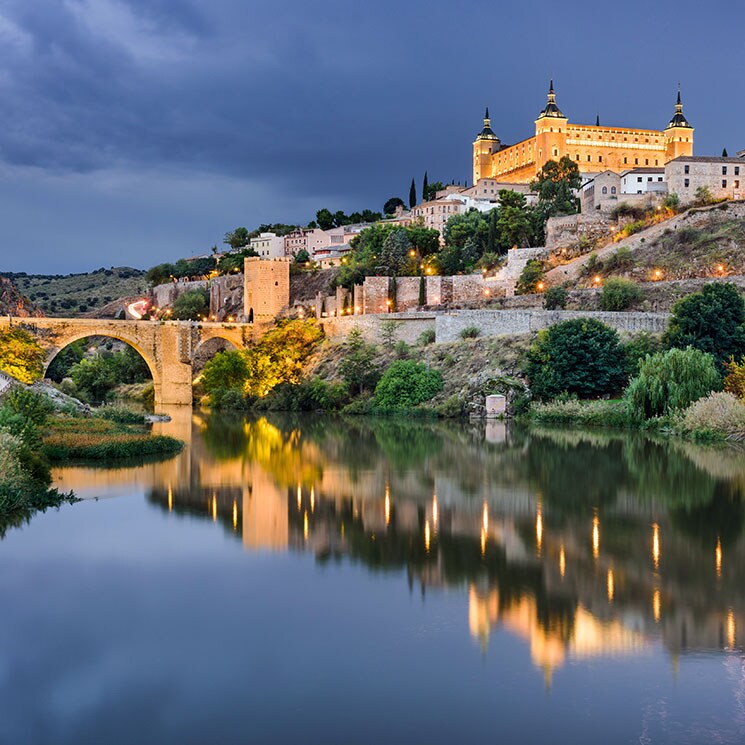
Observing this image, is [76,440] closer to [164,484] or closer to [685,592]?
[164,484]

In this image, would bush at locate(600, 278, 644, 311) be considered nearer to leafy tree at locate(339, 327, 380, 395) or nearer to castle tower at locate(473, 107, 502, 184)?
leafy tree at locate(339, 327, 380, 395)

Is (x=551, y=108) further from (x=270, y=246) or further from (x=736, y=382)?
(x=736, y=382)

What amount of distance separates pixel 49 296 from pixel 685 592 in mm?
118700

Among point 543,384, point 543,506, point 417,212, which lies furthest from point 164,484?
point 417,212

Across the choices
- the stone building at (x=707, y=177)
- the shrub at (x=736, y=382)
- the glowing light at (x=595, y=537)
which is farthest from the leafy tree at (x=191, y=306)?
the glowing light at (x=595, y=537)

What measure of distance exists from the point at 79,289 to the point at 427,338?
89.9 m

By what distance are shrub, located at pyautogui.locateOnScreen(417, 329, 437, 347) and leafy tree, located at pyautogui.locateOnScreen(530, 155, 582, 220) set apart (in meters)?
21.2

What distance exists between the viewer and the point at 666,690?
7.63 meters

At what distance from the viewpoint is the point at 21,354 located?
47.8 metres

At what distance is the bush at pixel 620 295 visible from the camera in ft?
151

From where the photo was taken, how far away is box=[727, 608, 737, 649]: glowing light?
28.8 feet

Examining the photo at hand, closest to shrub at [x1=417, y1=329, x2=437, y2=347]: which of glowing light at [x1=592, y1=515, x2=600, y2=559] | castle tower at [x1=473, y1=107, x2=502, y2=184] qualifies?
glowing light at [x1=592, y1=515, x2=600, y2=559]

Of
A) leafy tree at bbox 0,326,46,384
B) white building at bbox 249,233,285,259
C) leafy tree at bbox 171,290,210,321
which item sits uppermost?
white building at bbox 249,233,285,259

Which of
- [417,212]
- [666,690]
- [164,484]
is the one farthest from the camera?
[417,212]
